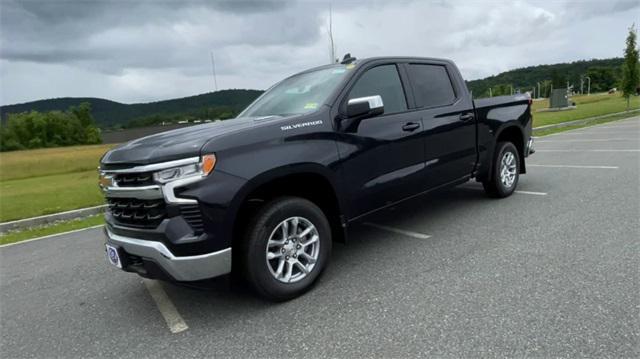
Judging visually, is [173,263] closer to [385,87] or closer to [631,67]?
[385,87]

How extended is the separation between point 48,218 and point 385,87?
7041 millimetres

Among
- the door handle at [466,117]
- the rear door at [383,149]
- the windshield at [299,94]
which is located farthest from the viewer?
the door handle at [466,117]

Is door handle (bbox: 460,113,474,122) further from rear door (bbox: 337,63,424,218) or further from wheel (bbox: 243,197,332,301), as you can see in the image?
wheel (bbox: 243,197,332,301)

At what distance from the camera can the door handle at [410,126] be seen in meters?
4.31

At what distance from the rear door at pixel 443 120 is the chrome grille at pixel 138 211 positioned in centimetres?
277

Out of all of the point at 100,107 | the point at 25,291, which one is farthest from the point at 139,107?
the point at 25,291

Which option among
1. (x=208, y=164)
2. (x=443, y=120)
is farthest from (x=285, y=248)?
(x=443, y=120)

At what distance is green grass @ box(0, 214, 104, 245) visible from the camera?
7004mm

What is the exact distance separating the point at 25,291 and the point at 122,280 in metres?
1.01

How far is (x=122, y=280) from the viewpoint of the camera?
14.1 feet

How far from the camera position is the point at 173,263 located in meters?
2.93

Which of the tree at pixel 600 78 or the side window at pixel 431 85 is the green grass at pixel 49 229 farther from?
the tree at pixel 600 78

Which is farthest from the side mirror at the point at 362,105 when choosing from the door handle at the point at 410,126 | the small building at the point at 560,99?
the small building at the point at 560,99

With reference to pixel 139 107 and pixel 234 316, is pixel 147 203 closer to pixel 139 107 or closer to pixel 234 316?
pixel 234 316
